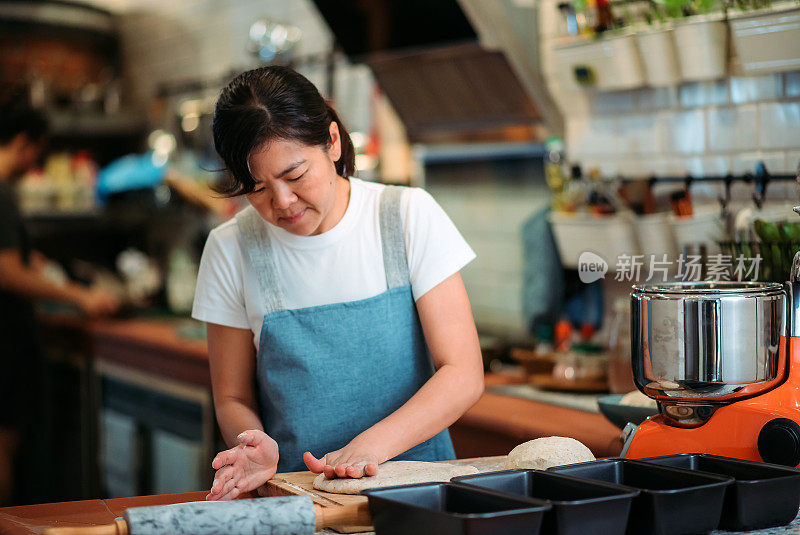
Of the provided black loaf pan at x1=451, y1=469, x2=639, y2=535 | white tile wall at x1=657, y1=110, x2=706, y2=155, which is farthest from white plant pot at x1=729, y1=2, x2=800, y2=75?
black loaf pan at x1=451, y1=469, x2=639, y2=535

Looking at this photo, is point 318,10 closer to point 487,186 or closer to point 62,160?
point 487,186

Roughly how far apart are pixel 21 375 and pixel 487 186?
2.10 m

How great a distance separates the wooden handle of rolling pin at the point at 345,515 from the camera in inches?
49.2

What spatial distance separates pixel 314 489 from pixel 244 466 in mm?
124

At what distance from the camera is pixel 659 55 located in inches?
97.6

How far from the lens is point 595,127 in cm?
287

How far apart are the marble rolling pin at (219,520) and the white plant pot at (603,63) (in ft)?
5.91

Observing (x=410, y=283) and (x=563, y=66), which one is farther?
(x=563, y=66)

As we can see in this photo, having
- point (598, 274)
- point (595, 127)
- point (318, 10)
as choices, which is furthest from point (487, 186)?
point (598, 274)

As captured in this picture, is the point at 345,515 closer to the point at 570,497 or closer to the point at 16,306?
the point at 570,497

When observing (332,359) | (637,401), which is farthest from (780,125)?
(332,359)

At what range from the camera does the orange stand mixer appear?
1404mm

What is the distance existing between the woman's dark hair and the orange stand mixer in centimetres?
66

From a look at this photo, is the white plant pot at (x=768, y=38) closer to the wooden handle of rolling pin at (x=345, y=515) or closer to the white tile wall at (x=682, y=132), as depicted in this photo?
the white tile wall at (x=682, y=132)
